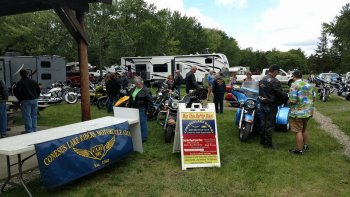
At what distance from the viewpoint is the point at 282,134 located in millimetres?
8602

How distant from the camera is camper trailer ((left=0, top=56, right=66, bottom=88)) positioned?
20719 millimetres

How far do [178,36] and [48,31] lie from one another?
86.2 ft

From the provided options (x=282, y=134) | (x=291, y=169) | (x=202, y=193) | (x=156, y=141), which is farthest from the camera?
(x=282, y=134)

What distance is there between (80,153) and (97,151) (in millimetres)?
385

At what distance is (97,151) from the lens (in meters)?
5.25

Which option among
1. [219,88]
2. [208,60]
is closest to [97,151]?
[219,88]

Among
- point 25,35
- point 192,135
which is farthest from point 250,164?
point 25,35

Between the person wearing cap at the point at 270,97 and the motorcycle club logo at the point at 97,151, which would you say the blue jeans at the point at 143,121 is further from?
the person wearing cap at the point at 270,97

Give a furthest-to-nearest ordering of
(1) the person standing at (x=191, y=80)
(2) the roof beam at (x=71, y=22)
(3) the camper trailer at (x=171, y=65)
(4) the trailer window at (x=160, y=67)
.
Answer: (4) the trailer window at (x=160, y=67) → (3) the camper trailer at (x=171, y=65) → (1) the person standing at (x=191, y=80) → (2) the roof beam at (x=71, y=22)

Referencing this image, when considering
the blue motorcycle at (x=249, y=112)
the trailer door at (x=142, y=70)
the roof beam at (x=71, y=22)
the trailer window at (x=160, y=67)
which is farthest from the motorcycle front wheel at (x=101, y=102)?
the trailer window at (x=160, y=67)

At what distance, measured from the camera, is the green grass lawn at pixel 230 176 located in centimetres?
487

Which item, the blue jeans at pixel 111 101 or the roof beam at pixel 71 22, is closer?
the roof beam at pixel 71 22

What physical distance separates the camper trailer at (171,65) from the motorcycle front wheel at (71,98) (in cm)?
954

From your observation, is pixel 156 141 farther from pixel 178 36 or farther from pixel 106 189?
pixel 178 36
